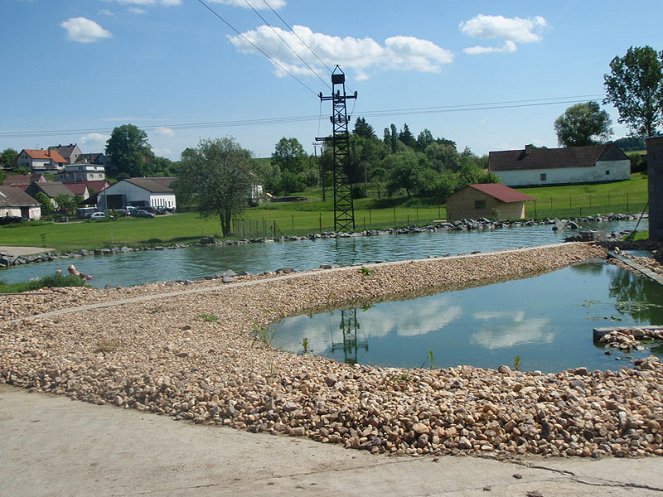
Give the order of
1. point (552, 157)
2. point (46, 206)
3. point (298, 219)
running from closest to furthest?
1. point (298, 219)
2. point (552, 157)
3. point (46, 206)

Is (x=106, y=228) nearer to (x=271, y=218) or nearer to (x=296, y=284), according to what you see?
(x=271, y=218)

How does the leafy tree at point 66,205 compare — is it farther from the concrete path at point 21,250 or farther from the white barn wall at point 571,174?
the white barn wall at point 571,174

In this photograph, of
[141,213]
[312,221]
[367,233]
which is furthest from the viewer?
[141,213]

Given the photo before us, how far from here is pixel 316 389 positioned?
1001cm

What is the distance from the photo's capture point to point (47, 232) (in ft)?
232

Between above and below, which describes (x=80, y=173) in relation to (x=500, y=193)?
above

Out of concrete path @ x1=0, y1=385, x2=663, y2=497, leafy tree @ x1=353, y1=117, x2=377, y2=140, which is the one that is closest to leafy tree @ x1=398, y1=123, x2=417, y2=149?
leafy tree @ x1=353, y1=117, x2=377, y2=140

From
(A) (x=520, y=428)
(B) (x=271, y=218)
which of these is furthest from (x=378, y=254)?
(B) (x=271, y=218)

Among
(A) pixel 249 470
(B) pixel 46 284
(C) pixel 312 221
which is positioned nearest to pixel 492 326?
(A) pixel 249 470

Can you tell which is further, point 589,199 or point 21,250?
point 589,199

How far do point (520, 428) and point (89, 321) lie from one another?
12.1 m

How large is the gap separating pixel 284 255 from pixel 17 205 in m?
64.7

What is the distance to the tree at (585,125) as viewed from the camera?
115 m

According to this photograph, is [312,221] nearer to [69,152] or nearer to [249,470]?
[249,470]
